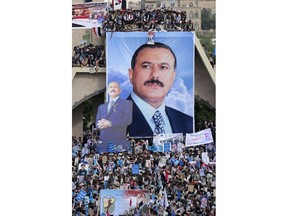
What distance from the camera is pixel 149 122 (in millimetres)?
12961

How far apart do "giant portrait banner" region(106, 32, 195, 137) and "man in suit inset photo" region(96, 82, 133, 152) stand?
0.40 m

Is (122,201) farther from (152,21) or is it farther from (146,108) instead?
(152,21)

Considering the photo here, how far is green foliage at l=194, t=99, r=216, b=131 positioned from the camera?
12906mm

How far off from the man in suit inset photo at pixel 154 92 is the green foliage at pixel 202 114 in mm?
171

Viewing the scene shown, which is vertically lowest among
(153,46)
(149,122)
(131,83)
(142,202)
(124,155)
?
(142,202)

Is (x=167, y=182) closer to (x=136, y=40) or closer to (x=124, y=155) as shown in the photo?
(x=124, y=155)

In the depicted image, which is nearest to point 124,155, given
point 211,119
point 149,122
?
point 149,122

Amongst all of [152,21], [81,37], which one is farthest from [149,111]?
[81,37]

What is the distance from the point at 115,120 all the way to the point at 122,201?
1943mm

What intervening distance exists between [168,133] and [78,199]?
2.69 meters

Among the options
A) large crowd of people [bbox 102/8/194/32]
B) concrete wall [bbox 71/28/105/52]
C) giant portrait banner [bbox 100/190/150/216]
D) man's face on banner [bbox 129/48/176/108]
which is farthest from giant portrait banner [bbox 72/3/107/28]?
giant portrait banner [bbox 100/190/150/216]

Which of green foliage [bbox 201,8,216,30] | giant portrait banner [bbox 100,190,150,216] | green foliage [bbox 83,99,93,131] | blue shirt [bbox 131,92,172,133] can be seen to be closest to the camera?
giant portrait banner [bbox 100,190,150,216]

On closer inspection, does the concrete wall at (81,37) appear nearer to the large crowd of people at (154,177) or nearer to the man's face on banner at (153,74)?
the man's face on banner at (153,74)

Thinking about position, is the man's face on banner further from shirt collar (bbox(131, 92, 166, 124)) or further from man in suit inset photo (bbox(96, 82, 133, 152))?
man in suit inset photo (bbox(96, 82, 133, 152))
